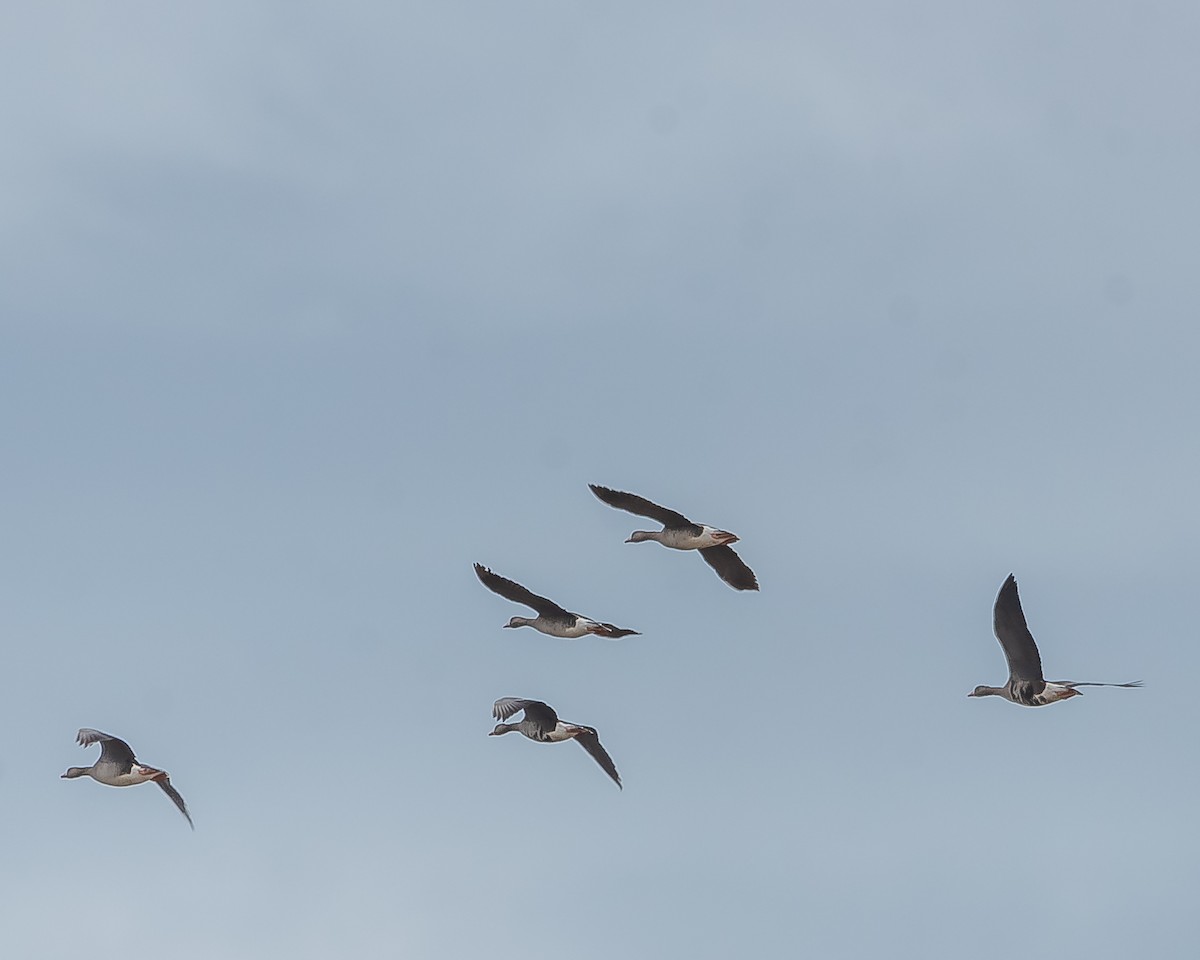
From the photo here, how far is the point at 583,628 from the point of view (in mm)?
51406

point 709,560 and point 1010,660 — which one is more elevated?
point 709,560

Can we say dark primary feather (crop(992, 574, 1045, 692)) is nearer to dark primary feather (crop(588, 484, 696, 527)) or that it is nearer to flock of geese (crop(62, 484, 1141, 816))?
flock of geese (crop(62, 484, 1141, 816))

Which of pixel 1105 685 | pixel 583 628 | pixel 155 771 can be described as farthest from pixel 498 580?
pixel 1105 685

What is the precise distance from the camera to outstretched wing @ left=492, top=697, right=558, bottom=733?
47.0 m

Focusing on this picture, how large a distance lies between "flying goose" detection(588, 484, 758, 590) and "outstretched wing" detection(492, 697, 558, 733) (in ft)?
14.7

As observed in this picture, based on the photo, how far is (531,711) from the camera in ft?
165

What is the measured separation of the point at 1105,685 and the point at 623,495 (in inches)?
477

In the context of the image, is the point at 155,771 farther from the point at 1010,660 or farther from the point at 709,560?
the point at 1010,660

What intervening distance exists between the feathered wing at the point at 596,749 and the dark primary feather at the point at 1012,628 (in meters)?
10.1

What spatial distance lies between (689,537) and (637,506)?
1740mm

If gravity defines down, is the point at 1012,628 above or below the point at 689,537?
below

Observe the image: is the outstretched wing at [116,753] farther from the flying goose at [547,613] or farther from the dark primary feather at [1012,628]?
the dark primary feather at [1012,628]

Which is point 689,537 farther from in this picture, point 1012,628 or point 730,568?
point 1012,628

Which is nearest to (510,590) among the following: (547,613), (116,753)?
(547,613)
